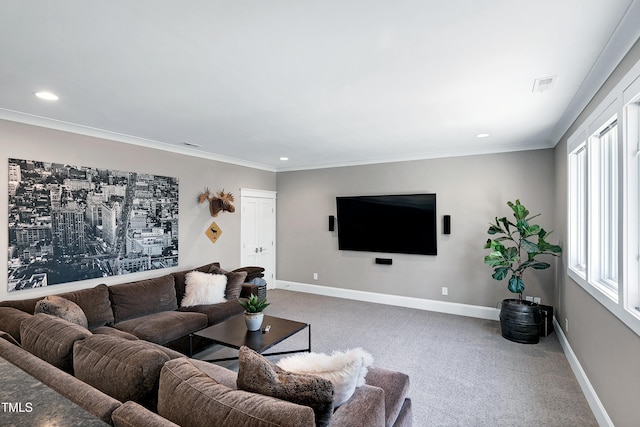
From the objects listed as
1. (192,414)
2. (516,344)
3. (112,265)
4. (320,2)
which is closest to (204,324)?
(112,265)

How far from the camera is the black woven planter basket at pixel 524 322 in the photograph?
3859 millimetres

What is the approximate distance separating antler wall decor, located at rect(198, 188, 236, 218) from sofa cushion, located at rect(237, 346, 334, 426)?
162 inches

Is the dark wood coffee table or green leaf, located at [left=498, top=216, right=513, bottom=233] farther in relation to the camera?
green leaf, located at [left=498, top=216, right=513, bottom=233]

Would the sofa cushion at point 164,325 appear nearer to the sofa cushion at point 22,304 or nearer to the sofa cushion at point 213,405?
the sofa cushion at point 22,304

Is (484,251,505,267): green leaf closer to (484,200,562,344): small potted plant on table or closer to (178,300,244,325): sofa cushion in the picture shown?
(484,200,562,344): small potted plant on table

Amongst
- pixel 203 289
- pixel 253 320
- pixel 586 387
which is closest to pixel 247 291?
pixel 203 289

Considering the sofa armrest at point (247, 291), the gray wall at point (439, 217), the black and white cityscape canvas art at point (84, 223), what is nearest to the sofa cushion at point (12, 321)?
the black and white cityscape canvas art at point (84, 223)

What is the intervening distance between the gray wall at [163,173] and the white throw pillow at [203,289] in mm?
682

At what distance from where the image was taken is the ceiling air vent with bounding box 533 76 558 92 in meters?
2.48

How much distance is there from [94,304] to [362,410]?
10.3ft

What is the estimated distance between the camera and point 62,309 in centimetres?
282

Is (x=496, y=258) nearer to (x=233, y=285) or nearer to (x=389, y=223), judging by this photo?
(x=389, y=223)

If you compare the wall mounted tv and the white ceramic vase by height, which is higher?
the wall mounted tv

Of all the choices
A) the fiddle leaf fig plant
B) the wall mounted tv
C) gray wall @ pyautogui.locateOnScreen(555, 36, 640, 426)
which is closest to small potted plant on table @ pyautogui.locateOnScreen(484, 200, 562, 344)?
the fiddle leaf fig plant
